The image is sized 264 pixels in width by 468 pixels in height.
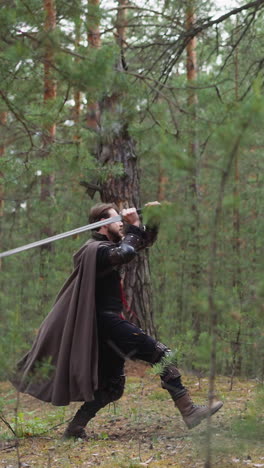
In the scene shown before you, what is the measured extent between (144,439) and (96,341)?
0.87 meters

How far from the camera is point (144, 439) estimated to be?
15.7 feet

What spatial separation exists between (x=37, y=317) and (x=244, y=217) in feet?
18.4

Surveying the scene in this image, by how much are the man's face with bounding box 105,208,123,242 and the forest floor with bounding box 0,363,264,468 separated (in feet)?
4.02

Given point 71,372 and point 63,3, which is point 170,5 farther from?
point 71,372

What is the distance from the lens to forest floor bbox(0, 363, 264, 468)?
111 inches

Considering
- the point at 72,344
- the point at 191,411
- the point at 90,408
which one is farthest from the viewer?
the point at 90,408

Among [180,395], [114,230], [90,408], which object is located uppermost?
[114,230]

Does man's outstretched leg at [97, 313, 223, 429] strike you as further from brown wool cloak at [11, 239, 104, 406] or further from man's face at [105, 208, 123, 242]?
man's face at [105, 208, 123, 242]

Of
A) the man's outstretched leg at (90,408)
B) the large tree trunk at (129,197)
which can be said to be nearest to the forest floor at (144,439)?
the man's outstretched leg at (90,408)

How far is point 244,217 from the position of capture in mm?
13359

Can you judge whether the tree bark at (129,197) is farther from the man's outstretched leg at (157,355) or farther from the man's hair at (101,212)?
the man's outstretched leg at (157,355)

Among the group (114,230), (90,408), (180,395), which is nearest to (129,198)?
(114,230)

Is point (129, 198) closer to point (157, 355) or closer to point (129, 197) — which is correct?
point (129, 197)

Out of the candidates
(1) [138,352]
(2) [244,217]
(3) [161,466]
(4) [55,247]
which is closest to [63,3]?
(1) [138,352]
